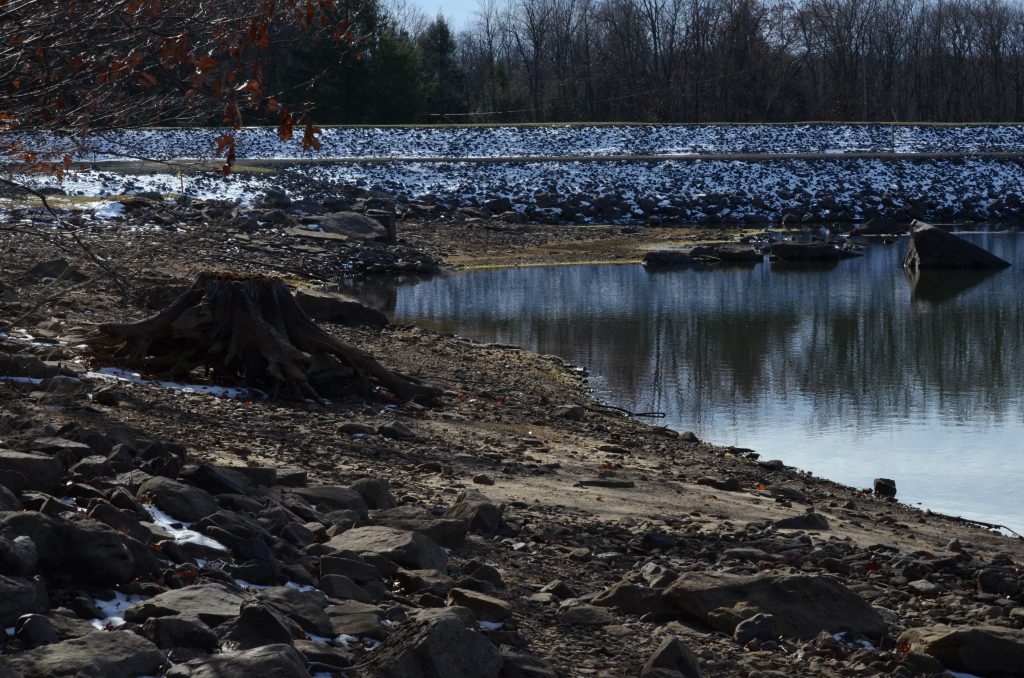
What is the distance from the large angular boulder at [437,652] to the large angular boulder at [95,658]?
0.82 meters

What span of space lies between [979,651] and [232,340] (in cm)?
782

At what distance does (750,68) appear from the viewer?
212 feet

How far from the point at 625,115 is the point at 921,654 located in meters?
62.0

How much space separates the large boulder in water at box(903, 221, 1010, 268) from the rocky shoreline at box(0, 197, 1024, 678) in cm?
2147

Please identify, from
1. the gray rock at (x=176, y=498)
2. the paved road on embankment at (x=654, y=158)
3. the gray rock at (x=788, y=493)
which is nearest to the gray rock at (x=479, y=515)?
the gray rock at (x=176, y=498)

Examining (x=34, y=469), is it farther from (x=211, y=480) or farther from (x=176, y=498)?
(x=211, y=480)

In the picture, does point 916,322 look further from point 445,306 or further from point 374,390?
point 374,390

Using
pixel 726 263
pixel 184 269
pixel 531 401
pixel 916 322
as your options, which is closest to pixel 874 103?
pixel 726 263

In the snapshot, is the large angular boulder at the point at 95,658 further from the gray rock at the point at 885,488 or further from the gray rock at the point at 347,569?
the gray rock at the point at 885,488

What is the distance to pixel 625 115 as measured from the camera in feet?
217

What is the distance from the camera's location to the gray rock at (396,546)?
5.97m

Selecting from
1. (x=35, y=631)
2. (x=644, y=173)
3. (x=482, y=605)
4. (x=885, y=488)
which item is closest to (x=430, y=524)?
(x=482, y=605)

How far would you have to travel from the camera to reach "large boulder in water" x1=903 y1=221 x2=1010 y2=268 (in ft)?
103

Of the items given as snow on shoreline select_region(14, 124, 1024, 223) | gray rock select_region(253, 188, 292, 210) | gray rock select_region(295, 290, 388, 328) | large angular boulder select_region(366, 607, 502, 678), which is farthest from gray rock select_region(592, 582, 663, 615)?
snow on shoreline select_region(14, 124, 1024, 223)
